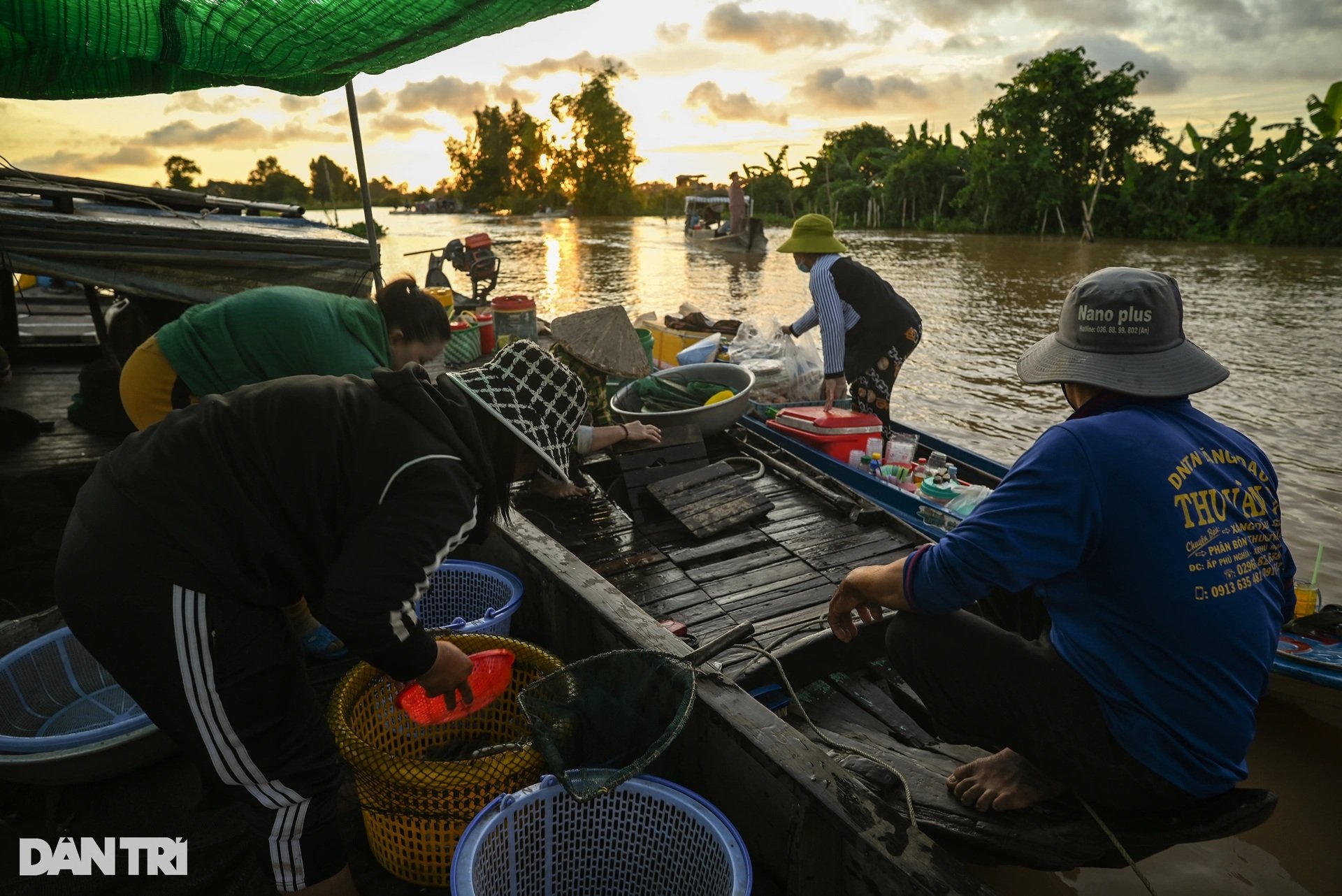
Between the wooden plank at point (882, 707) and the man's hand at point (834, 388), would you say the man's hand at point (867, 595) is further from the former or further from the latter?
the man's hand at point (834, 388)

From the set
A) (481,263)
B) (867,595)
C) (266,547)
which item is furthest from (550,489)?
(481,263)

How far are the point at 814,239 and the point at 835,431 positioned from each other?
167 centimetres

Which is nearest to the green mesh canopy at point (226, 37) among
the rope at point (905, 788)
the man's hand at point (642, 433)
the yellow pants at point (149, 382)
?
the yellow pants at point (149, 382)

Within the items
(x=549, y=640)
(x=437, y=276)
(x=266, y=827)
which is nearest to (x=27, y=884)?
(x=266, y=827)

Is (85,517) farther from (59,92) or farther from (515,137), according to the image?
(515,137)

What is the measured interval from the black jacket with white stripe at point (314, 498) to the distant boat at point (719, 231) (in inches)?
1119

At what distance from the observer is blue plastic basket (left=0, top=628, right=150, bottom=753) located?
2.62m

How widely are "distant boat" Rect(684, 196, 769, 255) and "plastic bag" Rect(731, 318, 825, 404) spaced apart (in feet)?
74.0

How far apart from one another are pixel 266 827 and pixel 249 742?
0.83 ft

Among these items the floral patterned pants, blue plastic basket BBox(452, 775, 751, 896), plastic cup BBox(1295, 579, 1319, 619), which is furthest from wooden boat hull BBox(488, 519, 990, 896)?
the floral patterned pants

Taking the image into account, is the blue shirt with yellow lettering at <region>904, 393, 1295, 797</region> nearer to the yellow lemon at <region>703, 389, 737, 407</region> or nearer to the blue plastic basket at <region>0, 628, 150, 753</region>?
the blue plastic basket at <region>0, 628, 150, 753</region>

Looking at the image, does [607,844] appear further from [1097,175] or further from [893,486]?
[1097,175]

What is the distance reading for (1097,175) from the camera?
3080cm

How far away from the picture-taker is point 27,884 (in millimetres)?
2203
